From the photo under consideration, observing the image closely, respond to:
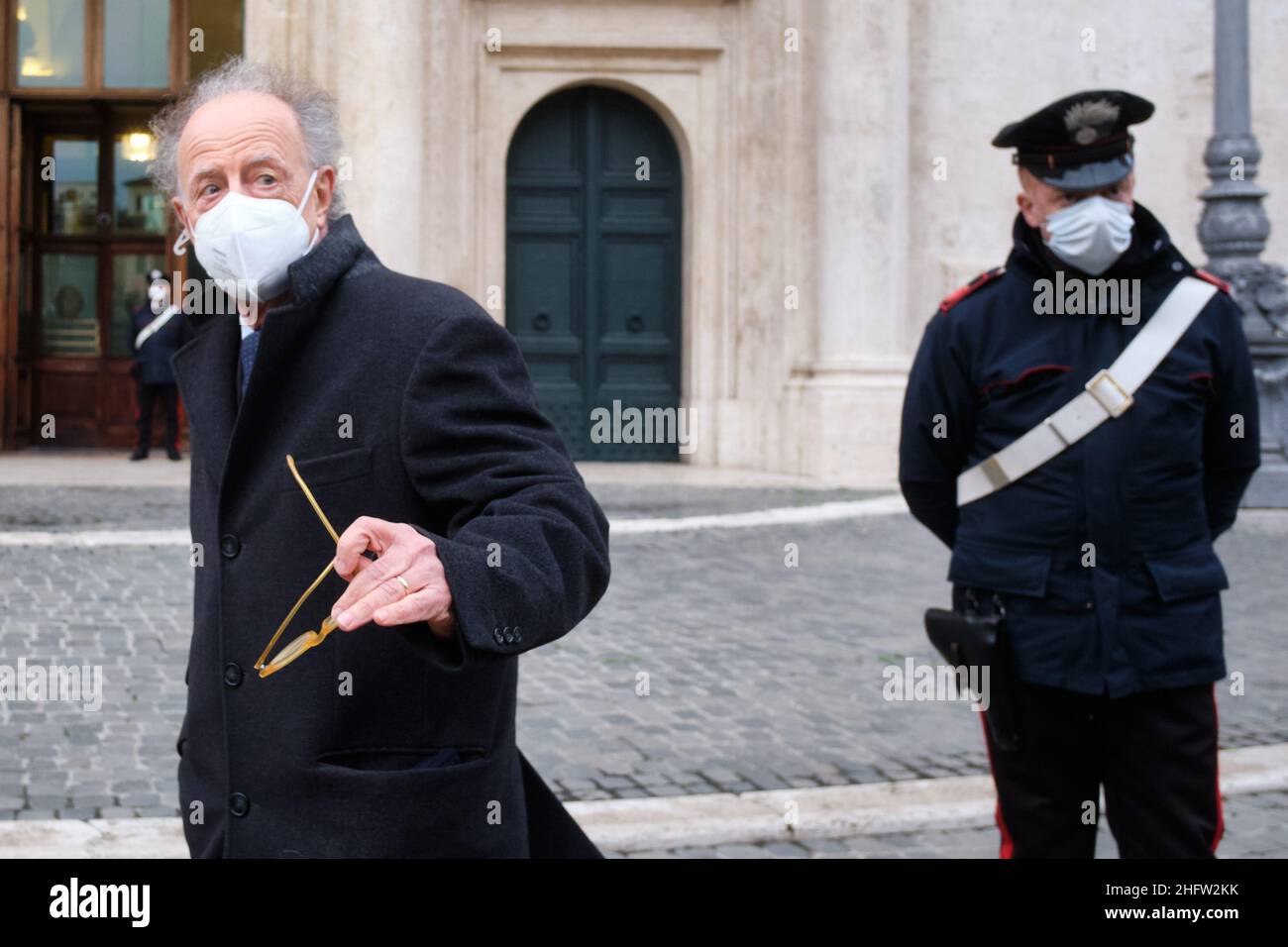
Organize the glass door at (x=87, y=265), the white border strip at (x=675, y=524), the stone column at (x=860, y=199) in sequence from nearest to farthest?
the white border strip at (x=675, y=524) → the stone column at (x=860, y=199) → the glass door at (x=87, y=265)

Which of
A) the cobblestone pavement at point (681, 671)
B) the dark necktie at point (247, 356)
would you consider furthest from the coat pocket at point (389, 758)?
the cobblestone pavement at point (681, 671)

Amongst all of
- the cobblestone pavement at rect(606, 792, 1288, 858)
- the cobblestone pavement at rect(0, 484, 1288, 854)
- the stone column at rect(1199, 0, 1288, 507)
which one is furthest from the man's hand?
the stone column at rect(1199, 0, 1288, 507)

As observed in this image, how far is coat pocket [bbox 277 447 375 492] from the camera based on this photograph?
2252mm

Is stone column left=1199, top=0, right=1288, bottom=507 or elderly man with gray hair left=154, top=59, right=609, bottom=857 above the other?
stone column left=1199, top=0, right=1288, bottom=507

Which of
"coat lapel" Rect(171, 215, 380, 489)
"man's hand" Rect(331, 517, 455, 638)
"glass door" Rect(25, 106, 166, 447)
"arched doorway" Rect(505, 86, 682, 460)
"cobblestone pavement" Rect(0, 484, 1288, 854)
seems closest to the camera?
"man's hand" Rect(331, 517, 455, 638)

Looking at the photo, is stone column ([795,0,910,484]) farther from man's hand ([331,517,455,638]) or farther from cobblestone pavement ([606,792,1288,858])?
man's hand ([331,517,455,638])

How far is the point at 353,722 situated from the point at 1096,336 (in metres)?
1.88

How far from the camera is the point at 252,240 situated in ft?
7.70

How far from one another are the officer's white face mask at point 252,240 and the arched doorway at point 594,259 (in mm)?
15594

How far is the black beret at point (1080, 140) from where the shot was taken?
3.59 meters

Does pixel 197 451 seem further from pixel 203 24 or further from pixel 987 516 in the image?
pixel 203 24

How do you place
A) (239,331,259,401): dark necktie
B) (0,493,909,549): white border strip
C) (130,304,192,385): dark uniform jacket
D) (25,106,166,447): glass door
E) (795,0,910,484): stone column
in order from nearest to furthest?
(239,331,259,401): dark necktie → (0,493,909,549): white border strip → (795,0,910,484): stone column → (130,304,192,385): dark uniform jacket → (25,106,166,447): glass door

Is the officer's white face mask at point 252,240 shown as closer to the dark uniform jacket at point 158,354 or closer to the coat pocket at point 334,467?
the coat pocket at point 334,467
